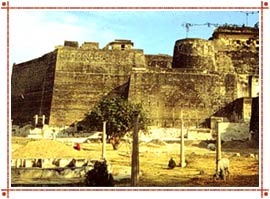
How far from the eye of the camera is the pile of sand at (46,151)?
16516mm

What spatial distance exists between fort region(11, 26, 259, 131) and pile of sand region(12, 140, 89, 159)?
302 inches

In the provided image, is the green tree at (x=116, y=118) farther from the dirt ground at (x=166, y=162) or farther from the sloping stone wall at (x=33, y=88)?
the sloping stone wall at (x=33, y=88)

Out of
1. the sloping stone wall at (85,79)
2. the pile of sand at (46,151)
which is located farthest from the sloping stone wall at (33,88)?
the pile of sand at (46,151)

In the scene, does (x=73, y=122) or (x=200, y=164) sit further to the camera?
(x=73, y=122)

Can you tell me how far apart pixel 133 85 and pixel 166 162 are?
1043 centimetres

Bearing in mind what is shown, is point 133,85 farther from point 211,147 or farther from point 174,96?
point 211,147

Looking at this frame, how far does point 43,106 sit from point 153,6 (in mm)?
18516

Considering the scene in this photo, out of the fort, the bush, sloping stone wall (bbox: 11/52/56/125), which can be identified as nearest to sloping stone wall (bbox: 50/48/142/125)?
the fort

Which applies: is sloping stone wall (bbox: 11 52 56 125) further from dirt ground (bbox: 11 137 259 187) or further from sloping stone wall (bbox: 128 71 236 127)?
dirt ground (bbox: 11 137 259 187)

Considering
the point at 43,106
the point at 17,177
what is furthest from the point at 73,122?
the point at 17,177

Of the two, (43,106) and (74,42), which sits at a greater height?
(74,42)

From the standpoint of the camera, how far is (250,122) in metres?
23.4

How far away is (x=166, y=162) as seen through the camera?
→ 15.6 m

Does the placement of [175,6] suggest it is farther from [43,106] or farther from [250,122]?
[43,106]
